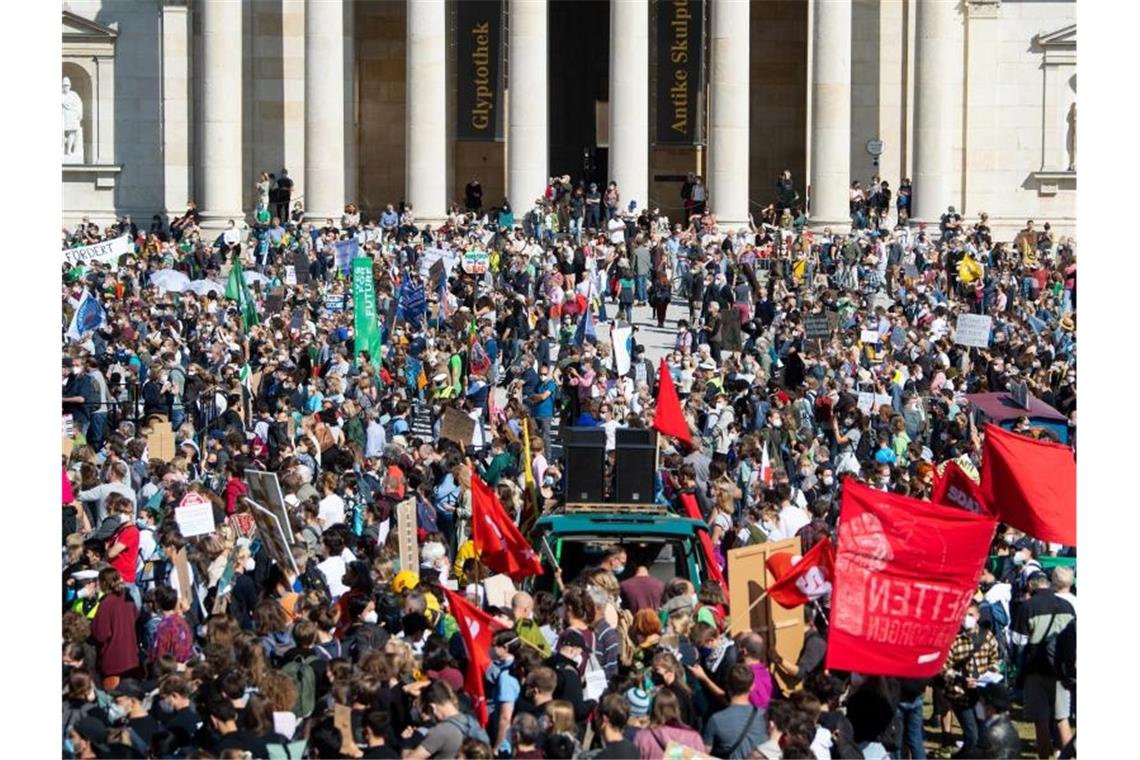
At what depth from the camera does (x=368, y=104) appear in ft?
226

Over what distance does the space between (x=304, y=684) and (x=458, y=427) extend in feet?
45.6

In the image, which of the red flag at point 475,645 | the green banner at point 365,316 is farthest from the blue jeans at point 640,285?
the red flag at point 475,645

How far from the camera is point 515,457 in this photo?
3055 cm

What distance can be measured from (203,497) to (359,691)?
8195 mm

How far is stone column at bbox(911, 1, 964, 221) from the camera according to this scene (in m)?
60.2

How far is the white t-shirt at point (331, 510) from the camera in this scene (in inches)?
1034

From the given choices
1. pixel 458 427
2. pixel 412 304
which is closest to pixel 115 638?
pixel 458 427

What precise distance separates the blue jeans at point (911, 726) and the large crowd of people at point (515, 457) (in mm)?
55

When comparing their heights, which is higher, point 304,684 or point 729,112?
point 729,112

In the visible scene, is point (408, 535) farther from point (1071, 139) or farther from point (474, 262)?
point (1071, 139)

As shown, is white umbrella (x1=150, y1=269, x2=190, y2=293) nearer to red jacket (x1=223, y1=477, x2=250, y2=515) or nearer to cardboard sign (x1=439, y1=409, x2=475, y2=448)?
cardboard sign (x1=439, y1=409, x2=475, y2=448)

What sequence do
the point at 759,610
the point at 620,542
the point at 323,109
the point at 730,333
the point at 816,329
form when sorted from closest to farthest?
the point at 759,610
the point at 620,542
the point at 816,329
the point at 730,333
the point at 323,109

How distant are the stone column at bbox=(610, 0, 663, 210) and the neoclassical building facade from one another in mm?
→ 52
